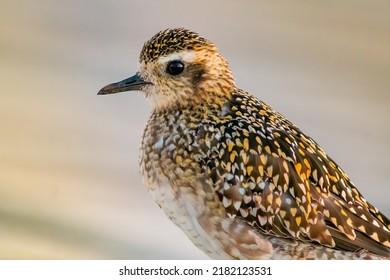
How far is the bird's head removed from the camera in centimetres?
303

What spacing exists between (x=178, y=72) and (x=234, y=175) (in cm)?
49

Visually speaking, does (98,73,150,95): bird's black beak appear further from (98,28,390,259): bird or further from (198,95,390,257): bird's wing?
(198,95,390,257): bird's wing

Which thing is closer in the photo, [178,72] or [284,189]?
[284,189]

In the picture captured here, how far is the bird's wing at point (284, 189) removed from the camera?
291 centimetres

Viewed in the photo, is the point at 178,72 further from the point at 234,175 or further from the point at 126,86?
the point at 234,175

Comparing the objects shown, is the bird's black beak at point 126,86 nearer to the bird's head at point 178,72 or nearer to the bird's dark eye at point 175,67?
the bird's head at point 178,72

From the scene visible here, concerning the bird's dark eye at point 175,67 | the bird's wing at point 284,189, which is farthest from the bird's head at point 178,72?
the bird's wing at point 284,189

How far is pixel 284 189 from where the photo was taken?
116 inches

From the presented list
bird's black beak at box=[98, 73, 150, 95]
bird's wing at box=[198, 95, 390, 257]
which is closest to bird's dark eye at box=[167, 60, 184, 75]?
bird's black beak at box=[98, 73, 150, 95]

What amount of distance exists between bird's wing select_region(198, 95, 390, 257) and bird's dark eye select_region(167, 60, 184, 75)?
252 millimetres

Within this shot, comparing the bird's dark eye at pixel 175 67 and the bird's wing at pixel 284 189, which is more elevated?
the bird's dark eye at pixel 175 67

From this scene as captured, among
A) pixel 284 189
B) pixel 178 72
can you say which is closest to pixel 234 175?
pixel 284 189

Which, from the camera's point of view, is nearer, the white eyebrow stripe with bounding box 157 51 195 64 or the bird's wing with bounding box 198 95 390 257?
the bird's wing with bounding box 198 95 390 257
